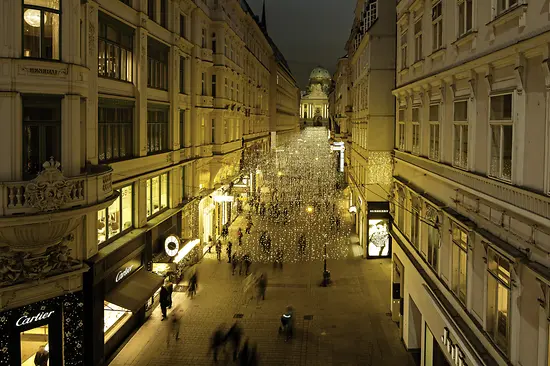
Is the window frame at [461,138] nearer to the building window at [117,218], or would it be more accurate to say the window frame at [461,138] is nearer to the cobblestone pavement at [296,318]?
the cobblestone pavement at [296,318]

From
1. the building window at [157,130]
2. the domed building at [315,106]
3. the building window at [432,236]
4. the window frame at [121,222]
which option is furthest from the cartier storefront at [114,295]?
the domed building at [315,106]

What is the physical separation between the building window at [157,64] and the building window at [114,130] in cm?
293

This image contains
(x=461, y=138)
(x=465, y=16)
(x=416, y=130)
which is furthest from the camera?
(x=416, y=130)

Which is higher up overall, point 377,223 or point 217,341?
point 377,223

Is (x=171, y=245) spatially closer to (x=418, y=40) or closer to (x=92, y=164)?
(x=92, y=164)

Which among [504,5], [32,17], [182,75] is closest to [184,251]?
[182,75]

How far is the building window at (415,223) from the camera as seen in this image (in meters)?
17.4

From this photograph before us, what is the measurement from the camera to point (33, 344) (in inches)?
583

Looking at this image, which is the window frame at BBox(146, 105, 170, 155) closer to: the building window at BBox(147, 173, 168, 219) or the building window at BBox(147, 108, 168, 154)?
the building window at BBox(147, 108, 168, 154)

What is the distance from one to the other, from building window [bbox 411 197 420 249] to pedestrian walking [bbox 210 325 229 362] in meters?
8.43

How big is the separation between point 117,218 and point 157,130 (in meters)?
5.97

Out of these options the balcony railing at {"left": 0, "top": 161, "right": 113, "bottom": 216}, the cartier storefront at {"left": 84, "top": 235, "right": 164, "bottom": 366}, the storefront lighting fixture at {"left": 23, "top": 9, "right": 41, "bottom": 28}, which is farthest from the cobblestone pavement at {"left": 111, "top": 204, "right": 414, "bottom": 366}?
the storefront lighting fixture at {"left": 23, "top": 9, "right": 41, "bottom": 28}

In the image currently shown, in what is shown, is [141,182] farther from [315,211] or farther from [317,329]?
[315,211]

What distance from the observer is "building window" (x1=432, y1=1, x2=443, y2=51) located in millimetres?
14171
